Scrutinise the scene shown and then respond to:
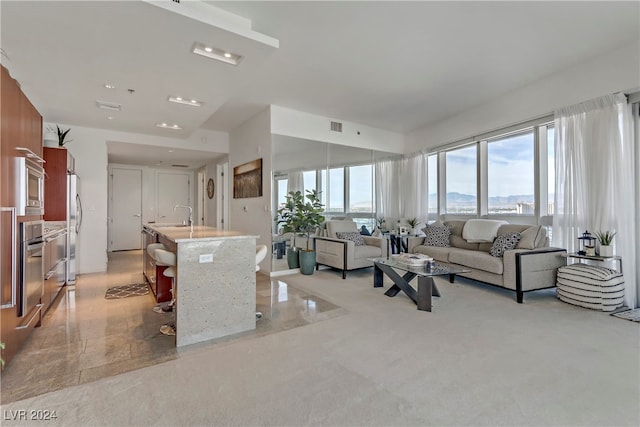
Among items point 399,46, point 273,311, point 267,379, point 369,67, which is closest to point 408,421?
point 267,379

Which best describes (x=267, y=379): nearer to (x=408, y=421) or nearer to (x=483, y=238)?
(x=408, y=421)

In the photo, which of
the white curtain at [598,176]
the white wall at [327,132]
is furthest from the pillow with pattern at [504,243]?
the white wall at [327,132]

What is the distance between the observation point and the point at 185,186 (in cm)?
936

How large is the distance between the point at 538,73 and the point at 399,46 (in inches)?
85.2

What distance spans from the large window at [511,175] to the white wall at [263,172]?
3.81 m

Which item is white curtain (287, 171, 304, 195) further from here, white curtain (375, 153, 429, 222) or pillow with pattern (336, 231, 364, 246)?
white curtain (375, 153, 429, 222)

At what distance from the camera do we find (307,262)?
5137mm

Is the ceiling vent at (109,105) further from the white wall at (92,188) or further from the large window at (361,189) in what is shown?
the large window at (361,189)

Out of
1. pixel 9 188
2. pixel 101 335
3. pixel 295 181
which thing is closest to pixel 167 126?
pixel 295 181

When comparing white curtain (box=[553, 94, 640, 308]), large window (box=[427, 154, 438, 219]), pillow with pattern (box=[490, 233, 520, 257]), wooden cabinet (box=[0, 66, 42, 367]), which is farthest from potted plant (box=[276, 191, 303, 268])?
white curtain (box=[553, 94, 640, 308])

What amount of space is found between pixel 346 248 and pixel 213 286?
8.50 feet

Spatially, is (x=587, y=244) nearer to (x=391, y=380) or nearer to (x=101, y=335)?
(x=391, y=380)

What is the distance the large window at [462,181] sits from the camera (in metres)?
5.62

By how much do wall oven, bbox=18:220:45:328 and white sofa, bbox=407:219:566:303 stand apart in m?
4.53
